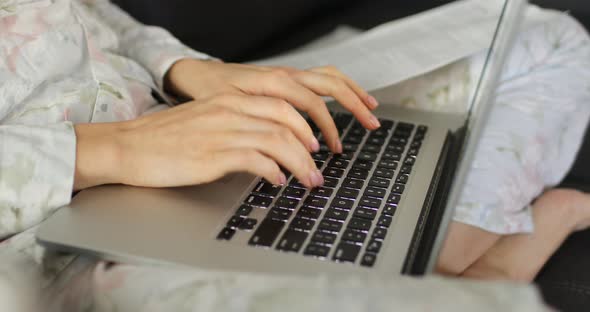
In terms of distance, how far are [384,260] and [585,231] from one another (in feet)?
1.37

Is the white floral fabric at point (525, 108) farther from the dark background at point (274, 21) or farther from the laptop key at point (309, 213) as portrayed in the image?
the laptop key at point (309, 213)

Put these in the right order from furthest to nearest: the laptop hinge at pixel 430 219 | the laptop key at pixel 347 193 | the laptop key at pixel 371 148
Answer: the laptop key at pixel 371 148
the laptop key at pixel 347 193
the laptop hinge at pixel 430 219

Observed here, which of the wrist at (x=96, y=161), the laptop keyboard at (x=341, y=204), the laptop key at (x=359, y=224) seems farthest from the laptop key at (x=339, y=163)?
the wrist at (x=96, y=161)

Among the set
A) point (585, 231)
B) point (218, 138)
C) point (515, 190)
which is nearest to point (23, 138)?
point (218, 138)

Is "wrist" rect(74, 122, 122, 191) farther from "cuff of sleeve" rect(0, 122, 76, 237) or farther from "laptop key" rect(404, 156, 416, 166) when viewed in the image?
"laptop key" rect(404, 156, 416, 166)

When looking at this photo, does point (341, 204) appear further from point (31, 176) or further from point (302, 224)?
point (31, 176)

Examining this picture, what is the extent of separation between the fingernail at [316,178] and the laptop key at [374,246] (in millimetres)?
86

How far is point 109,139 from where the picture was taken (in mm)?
575

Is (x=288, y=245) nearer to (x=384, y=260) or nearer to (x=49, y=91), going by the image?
(x=384, y=260)

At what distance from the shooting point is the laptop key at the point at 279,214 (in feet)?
1.74

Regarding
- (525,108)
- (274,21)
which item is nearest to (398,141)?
(525,108)

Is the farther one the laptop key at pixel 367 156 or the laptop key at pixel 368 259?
the laptop key at pixel 367 156

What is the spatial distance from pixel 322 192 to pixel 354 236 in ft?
0.26

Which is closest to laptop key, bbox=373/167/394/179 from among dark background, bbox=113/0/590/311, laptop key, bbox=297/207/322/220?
laptop key, bbox=297/207/322/220
